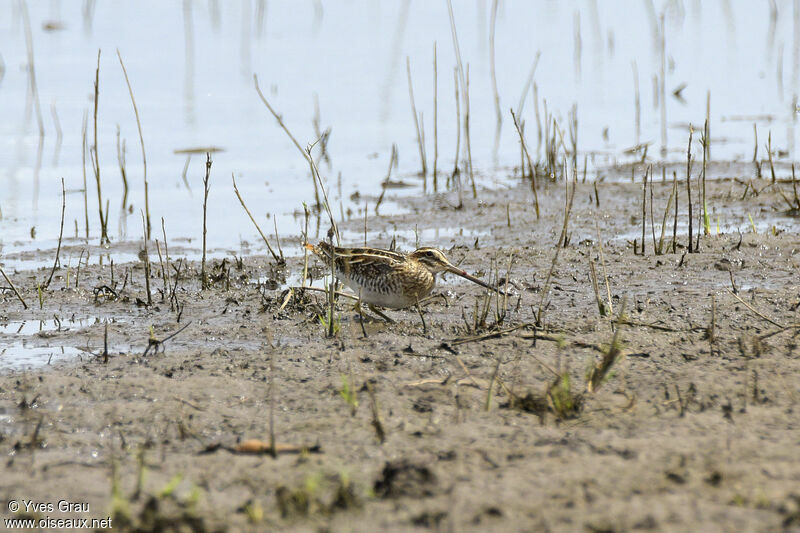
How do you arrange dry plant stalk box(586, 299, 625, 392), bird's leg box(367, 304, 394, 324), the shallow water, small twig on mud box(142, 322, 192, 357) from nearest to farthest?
dry plant stalk box(586, 299, 625, 392) → small twig on mud box(142, 322, 192, 357) → bird's leg box(367, 304, 394, 324) → the shallow water

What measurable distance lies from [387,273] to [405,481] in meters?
3.14

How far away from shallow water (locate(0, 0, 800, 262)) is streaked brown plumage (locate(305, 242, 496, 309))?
6.85ft

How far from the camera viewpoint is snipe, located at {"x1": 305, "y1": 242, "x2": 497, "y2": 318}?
6742 mm

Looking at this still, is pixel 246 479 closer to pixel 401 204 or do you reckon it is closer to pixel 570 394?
pixel 570 394

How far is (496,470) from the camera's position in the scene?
380cm

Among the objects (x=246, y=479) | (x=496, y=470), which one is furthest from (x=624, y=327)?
(x=246, y=479)

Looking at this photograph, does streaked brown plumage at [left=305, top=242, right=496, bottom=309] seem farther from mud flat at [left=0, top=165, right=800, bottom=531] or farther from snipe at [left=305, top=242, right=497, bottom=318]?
mud flat at [left=0, top=165, right=800, bottom=531]

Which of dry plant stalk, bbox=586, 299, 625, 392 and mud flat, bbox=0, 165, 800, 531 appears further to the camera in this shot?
dry plant stalk, bbox=586, 299, 625, 392

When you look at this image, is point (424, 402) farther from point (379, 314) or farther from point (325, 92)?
point (325, 92)

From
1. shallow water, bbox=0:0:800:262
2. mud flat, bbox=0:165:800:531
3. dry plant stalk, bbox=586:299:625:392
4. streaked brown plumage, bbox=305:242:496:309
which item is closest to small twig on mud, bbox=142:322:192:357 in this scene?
mud flat, bbox=0:165:800:531

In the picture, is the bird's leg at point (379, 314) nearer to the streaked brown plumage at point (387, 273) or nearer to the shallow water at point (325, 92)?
the streaked brown plumage at point (387, 273)

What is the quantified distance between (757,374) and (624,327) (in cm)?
115

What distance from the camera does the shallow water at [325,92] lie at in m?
10.8

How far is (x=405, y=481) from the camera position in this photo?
3.69 meters
